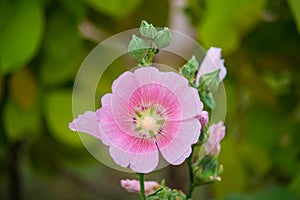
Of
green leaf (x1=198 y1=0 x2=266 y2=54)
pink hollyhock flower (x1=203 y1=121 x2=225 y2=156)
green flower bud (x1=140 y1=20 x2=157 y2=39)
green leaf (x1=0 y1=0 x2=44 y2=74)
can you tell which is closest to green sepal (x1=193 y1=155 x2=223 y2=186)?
pink hollyhock flower (x1=203 y1=121 x2=225 y2=156)

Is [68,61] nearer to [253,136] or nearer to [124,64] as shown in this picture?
[124,64]

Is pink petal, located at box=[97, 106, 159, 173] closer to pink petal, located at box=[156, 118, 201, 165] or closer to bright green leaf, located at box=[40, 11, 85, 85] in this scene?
pink petal, located at box=[156, 118, 201, 165]

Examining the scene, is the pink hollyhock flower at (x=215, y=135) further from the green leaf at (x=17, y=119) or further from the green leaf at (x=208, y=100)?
the green leaf at (x=17, y=119)

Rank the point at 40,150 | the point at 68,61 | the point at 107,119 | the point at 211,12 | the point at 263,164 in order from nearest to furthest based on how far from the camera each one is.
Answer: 1. the point at 107,119
2. the point at 211,12
3. the point at 68,61
4. the point at 263,164
5. the point at 40,150

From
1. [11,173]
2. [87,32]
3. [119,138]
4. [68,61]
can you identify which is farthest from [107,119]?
[11,173]

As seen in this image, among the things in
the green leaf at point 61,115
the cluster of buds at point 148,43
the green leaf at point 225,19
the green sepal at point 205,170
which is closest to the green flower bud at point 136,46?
the cluster of buds at point 148,43

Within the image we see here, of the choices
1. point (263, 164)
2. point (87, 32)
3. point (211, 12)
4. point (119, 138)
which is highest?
point (87, 32)

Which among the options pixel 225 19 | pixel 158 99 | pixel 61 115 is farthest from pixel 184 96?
pixel 61 115
